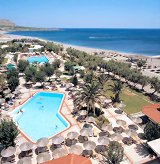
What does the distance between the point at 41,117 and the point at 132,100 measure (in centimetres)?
2060

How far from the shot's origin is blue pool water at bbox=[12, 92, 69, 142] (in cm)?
3273

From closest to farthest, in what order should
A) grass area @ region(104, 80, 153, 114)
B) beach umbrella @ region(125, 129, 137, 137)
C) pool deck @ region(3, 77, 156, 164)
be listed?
Result: pool deck @ region(3, 77, 156, 164) < beach umbrella @ region(125, 129, 137, 137) < grass area @ region(104, 80, 153, 114)

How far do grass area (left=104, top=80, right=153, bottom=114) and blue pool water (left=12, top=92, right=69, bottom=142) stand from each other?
12.9 meters

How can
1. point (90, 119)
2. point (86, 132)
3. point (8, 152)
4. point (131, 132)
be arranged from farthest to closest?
point (90, 119) → point (131, 132) → point (86, 132) → point (8, 152)

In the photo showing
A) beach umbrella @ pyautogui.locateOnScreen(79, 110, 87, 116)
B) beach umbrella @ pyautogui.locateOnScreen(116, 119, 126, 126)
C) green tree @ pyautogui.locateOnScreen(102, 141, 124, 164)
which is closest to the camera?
green tree @ pyautogui.locateOnScreen(102, 141, 124, 164)

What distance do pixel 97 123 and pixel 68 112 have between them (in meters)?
6.83

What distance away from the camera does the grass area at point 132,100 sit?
1601 inches

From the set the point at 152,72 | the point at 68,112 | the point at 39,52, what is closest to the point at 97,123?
the point at 68,112

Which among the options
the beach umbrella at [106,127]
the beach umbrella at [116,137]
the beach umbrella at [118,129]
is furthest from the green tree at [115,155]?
the beach umbrella at [118,129]

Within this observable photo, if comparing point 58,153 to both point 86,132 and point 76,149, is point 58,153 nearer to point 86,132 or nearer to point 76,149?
point 76,149

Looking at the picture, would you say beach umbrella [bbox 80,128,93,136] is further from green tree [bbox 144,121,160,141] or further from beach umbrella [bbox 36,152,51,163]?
green tree [bbox 144,121,160,141]

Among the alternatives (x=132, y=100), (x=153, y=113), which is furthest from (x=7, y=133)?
(x=132, y=100)

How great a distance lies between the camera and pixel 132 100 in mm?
45188

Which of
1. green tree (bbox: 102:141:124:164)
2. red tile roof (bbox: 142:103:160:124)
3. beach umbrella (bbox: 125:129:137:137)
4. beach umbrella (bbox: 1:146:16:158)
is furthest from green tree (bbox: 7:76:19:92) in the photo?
green tree (bbox: 102:141:124:164)
